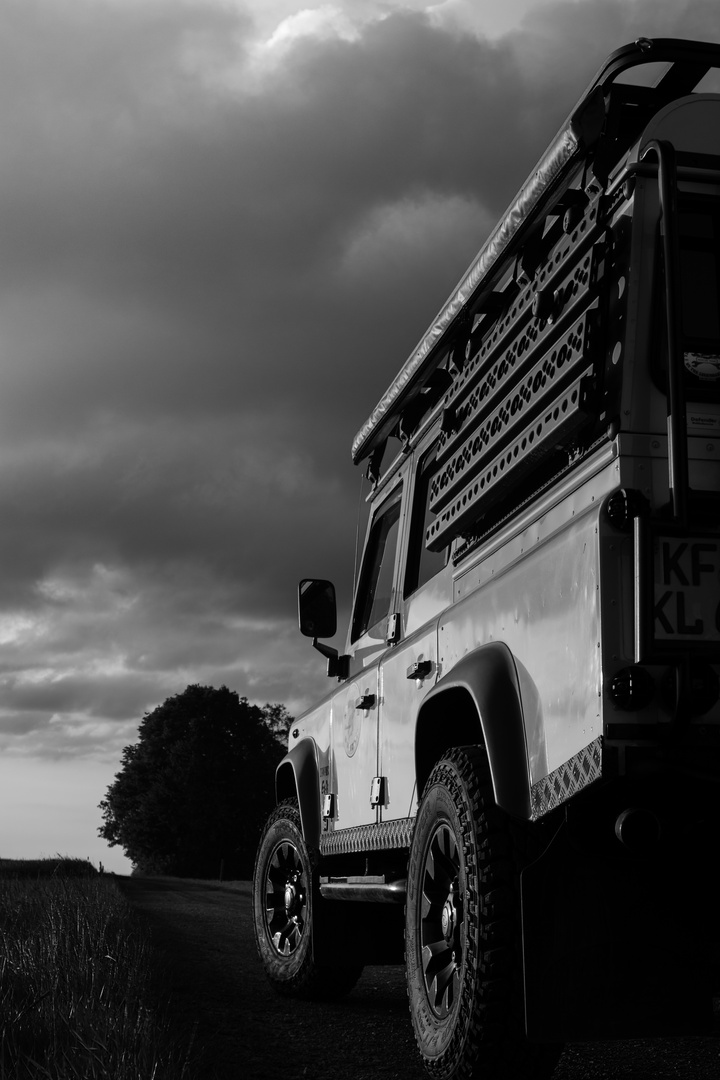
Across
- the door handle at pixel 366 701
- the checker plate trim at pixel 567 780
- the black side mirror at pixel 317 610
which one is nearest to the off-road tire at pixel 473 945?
the checker plate trim at pixel 567 780

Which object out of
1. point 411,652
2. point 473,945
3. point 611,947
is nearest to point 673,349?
point 611,947

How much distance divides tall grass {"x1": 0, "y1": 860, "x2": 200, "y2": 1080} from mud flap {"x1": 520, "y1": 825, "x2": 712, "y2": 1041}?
109cm

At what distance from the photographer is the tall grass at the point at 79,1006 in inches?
143

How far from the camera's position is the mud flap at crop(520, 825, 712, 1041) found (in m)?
3.45

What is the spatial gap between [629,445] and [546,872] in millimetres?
1248

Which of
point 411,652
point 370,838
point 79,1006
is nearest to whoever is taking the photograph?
point 79,1006

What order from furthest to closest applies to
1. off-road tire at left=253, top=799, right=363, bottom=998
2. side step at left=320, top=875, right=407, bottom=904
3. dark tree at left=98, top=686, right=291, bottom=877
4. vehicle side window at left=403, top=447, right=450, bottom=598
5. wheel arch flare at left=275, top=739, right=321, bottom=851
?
dark tree at left=98, top=686, right=291, bottom=877
wheel arch flare at left=275, top=739, right=321, bottom=851
off-road tire at left=253, top=799, right=363, bottom=998
vehicle side window at left=403, top=447, right=450, bottom=598
side step at left=320, top=875, right=407, bottom=904

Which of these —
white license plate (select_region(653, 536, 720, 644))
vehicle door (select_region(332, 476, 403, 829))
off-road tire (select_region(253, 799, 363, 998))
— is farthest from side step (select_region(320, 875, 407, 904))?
white license plate (select_region(653, 536, 720, 644))

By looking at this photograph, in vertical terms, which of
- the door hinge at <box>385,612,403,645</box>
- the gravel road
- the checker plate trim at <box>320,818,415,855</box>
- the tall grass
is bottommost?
the gravel road

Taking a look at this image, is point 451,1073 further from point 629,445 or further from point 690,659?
point 629,445

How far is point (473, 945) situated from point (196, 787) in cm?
5115

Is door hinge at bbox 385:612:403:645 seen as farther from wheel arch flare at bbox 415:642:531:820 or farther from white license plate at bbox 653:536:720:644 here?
white license plate at bbox 653:536:720:644

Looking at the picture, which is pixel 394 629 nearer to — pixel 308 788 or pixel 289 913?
pixel 308 788

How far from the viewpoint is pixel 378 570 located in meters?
6.48
